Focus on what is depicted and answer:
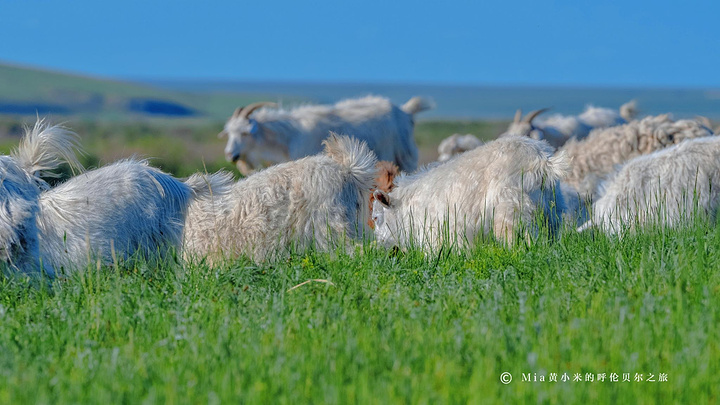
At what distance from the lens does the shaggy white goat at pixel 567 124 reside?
1647 centimetres

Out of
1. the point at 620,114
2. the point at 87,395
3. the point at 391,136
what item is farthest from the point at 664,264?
the point at 620,114

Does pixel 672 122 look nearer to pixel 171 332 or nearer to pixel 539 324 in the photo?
pixel 539 324

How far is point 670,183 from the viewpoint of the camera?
259 inches

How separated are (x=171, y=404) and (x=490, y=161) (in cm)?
336

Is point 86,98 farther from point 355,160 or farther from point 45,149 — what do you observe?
point 355,160

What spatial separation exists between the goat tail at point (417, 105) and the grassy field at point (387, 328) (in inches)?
471

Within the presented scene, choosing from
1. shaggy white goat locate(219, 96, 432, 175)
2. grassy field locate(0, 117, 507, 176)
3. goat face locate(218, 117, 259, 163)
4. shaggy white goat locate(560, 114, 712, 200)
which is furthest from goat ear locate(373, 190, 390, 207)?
grassy field locate(0, 117, 507, 176)

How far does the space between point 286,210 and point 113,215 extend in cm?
115

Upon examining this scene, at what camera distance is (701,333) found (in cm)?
348

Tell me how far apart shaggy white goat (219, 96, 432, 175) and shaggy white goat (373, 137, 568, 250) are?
9307 millimetres

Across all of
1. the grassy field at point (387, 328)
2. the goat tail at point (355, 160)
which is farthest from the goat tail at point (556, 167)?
the goat tail at point (355, 160)

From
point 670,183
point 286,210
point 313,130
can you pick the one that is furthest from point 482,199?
point 313,130

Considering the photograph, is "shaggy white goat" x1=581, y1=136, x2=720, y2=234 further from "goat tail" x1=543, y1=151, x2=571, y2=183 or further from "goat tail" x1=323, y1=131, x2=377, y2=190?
"goat tail" x1=323, y1=131, x2=377, y2=190

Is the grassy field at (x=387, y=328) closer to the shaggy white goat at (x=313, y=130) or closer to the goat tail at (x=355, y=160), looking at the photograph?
the goat tail at (x=355, y=160)
